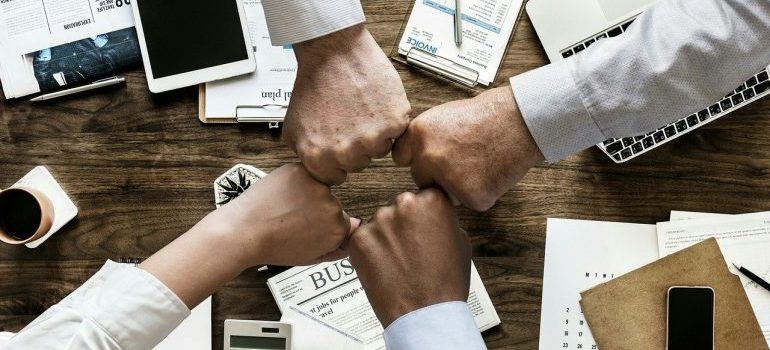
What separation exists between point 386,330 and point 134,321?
328 millimetres

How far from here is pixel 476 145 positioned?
1070 mm

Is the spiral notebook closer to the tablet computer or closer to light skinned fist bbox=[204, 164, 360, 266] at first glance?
light skinned fist bbox=[204, 164, 360, 266]

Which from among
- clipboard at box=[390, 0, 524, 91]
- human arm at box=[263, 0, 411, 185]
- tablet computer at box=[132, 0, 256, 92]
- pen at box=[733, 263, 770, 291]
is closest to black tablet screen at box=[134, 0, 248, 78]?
tablet computer at box=[132, 0, 256, 92]

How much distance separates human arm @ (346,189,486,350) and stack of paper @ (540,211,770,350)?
202mm

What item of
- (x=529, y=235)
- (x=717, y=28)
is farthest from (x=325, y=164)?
(x=717, y=28)

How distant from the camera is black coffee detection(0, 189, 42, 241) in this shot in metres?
1.25

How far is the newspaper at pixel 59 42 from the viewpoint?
129 cm

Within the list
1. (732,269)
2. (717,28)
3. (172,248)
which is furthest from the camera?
(732,269)

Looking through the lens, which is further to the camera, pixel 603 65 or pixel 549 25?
pixel 549 25

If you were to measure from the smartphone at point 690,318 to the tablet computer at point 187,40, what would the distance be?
765 mm

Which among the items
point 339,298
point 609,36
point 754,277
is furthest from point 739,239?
point 339,298

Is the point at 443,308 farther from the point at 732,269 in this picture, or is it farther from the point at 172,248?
the point at 732,269

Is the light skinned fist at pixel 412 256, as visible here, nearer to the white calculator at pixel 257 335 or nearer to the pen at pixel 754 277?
the white calculator at pixel 257 335

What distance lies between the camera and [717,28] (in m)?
0.98
